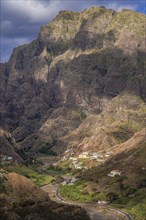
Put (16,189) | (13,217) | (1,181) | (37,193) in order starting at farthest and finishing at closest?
1. (37,193)
2. (16,189)
3. (1,181)
4. (13,217)

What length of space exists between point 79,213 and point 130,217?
124 meters

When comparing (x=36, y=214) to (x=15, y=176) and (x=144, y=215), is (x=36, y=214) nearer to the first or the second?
(x=15, y=176)

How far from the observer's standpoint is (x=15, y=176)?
161 metres

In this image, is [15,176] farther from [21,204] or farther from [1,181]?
[21,204]

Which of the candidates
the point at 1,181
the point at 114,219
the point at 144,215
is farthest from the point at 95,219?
the point at 1,181

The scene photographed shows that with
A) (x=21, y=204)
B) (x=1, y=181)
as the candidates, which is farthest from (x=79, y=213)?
(x=1, y=181)

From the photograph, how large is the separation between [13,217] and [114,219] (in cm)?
12685

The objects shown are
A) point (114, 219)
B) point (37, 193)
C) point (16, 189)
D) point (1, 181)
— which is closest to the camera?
point (1, 181)

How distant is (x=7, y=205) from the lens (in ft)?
265

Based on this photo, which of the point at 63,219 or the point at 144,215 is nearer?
the point at 63,219

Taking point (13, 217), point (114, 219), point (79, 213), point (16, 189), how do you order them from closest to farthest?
point (13, 217), point (79, 213), point (16, 189), point (114, 219)

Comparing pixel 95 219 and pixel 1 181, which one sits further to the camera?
pixel 95 219

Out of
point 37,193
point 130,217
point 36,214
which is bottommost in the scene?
point 130,217

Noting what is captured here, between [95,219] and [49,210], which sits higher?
[49,210]
